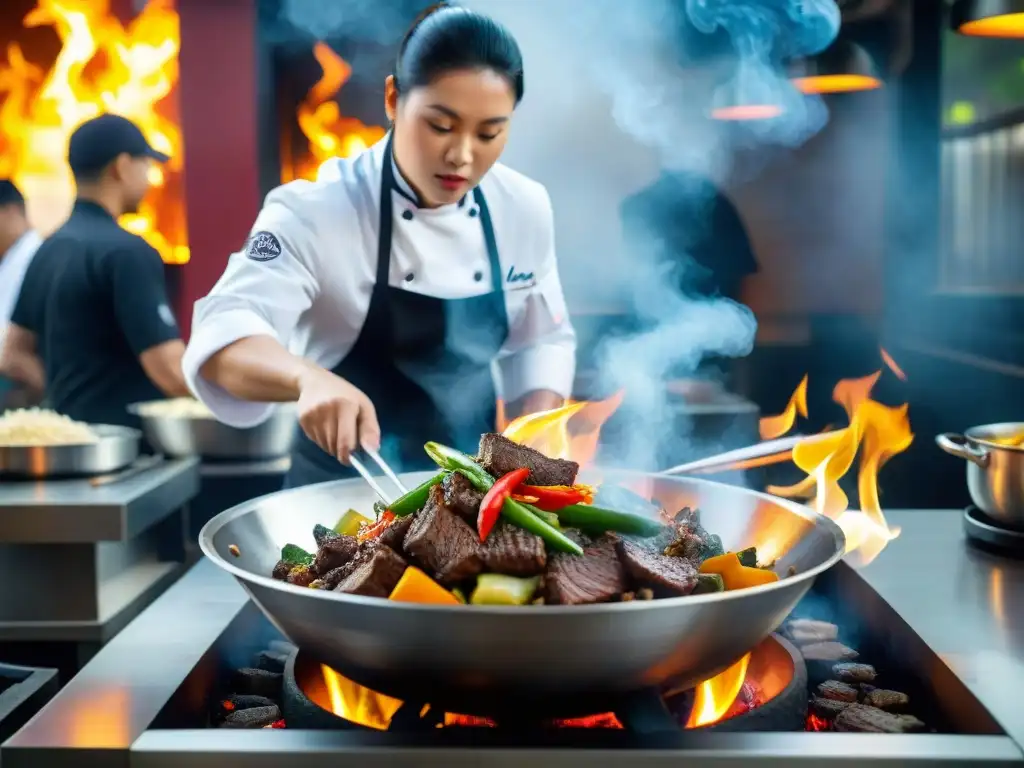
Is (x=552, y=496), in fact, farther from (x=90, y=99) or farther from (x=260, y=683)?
(x=90, y=99)

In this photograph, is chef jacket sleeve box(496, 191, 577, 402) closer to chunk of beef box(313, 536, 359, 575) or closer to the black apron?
the black apron

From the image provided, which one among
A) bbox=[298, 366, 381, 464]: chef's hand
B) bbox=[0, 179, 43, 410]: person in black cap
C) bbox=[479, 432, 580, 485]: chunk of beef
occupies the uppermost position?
bbox=[0, 179, 43, 410]: person in black cap

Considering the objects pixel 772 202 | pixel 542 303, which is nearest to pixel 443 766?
pixel 542 303

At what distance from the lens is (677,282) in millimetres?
6000

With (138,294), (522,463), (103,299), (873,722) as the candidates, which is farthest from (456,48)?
(103,299)

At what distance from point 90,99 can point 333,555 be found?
6020 millimetres

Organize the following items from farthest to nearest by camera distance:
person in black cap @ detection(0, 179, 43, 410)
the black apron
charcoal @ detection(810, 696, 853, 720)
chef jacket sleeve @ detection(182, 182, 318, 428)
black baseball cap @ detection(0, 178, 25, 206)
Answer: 1. black baseball cap @ detection(0, 178, 25, 206)
2. person in black cap @ detection(0, 179, 43, 410)
3. the black apron
4. chef jacket sleeve @ detection(182, 182, 318, 428)
5. charcoal @ detection(810, 696, 853, 720)

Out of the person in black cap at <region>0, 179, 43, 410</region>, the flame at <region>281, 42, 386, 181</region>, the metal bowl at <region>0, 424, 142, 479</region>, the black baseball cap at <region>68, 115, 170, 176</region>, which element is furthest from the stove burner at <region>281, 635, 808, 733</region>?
the flame at <region>281, 42, 386, 181</region>

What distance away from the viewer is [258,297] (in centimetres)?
195

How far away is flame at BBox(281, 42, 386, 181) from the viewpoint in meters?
5.45

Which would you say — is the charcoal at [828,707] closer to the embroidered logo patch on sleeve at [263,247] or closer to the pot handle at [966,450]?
the pot handle at [966,450]

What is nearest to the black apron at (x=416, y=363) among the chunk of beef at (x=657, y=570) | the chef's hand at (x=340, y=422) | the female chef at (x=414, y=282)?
the female chef at (x=414, y=282)

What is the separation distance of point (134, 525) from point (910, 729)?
170 cm

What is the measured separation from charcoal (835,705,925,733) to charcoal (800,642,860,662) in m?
0.18
